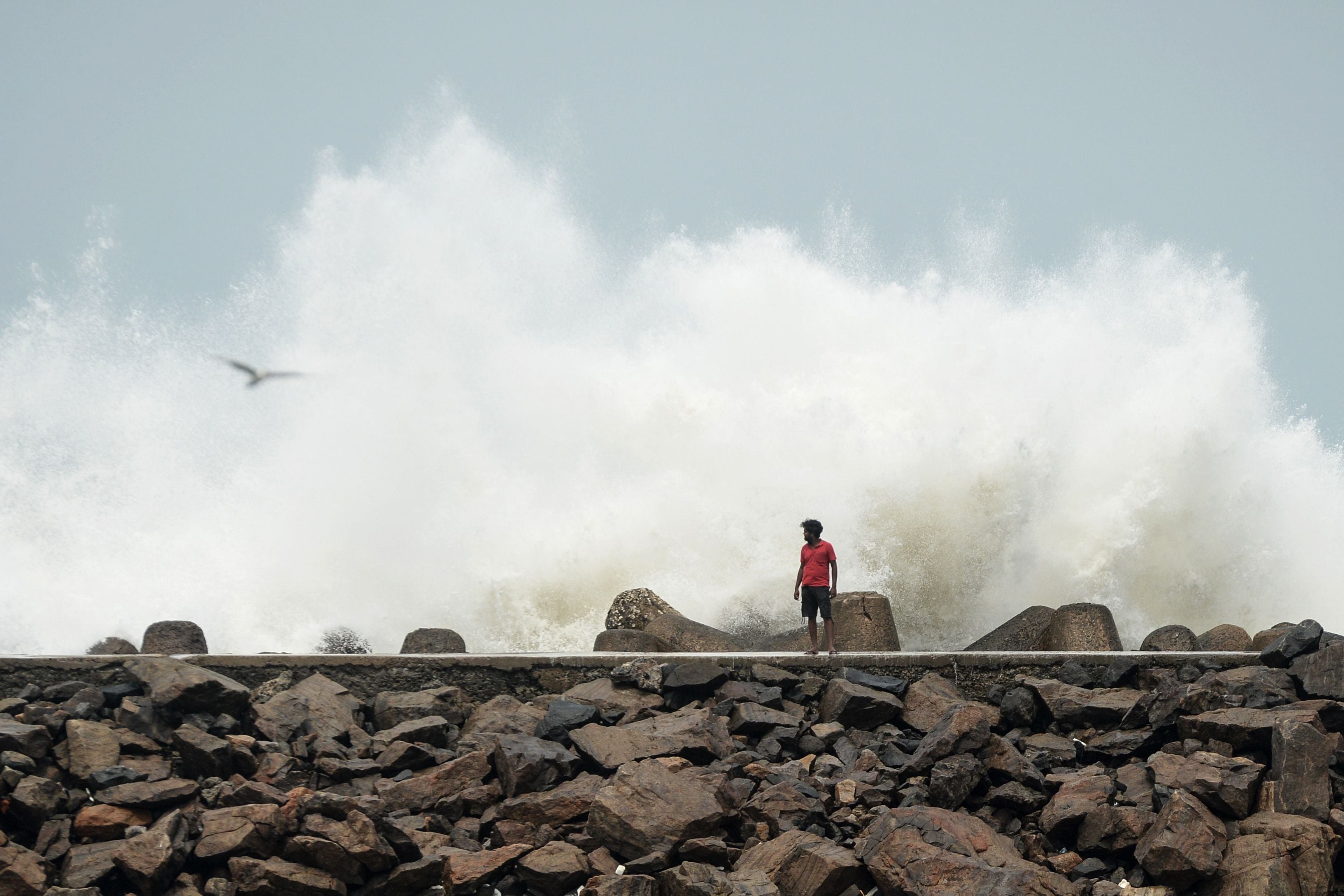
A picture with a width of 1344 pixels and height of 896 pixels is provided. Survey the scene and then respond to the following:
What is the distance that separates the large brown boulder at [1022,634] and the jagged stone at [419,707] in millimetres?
7982

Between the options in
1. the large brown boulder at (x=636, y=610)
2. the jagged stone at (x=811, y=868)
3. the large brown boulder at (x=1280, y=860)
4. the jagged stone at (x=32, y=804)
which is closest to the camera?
the large brown boulder at (x=1280, y=860)

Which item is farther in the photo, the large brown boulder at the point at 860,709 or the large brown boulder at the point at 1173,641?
the large brown boulder at the point at 1173,641

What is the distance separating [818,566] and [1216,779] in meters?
4.00

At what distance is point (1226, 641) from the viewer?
12.9m

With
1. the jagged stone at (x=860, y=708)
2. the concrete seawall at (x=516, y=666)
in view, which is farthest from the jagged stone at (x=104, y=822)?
the jagged stone at (x=860, y=708)

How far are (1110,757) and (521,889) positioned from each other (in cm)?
392

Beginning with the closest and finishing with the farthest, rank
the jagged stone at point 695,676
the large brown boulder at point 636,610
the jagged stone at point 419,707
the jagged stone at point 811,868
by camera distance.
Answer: the jagged stone at point 811,868 < the jagged stone at point 419,707 < the jagged stone at point 695,676 < the large brown boulder at point 636,610

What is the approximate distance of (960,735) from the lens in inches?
275

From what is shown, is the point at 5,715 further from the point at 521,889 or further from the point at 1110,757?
the point at 1110,757

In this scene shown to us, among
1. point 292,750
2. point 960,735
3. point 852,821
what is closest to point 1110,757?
point 960,735

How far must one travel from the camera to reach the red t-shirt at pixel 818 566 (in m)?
9.58

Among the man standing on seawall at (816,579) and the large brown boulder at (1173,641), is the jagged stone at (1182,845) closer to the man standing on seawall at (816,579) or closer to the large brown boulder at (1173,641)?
the man standing on seawall at (816,579)

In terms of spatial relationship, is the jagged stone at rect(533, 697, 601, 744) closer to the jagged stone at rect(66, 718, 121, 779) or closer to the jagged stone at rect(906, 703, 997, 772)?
the jagged stone at rect(906, 703, 997, 772)

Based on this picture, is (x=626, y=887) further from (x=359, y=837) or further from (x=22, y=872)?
(x=22, y=872)
